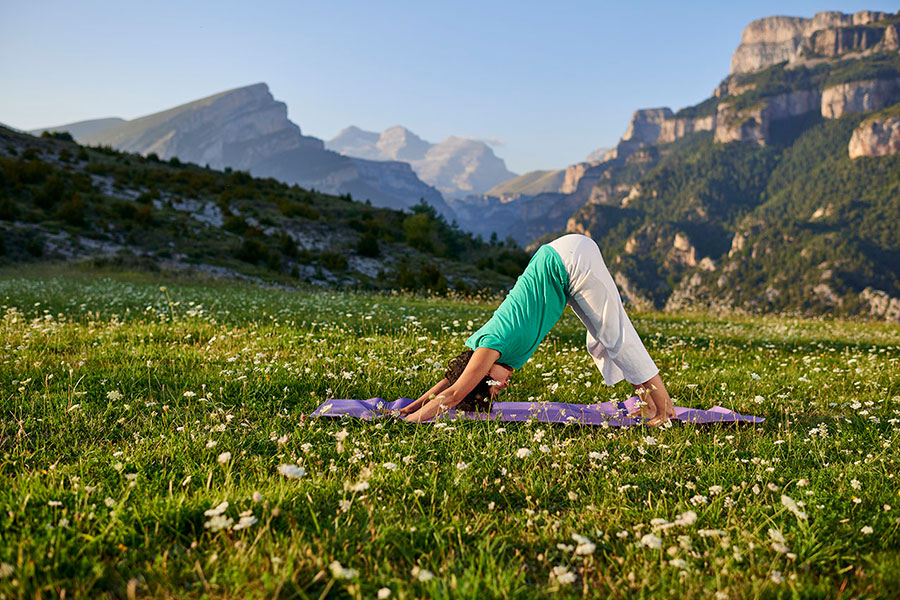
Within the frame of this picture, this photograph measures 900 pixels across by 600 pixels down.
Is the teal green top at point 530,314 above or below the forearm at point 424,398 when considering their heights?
above

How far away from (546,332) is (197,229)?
34828 mm

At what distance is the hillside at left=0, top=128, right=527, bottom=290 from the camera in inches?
1145

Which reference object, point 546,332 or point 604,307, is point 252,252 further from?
→ point 604,307

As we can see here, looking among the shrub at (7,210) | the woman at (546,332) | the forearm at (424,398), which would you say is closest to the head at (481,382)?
the woman at (546,332)

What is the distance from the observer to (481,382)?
5094mm

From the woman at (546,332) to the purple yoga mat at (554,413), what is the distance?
19 centimetres

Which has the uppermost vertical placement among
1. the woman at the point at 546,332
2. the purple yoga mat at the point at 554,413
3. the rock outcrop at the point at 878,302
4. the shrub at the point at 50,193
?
the shrub at the point at 50,193

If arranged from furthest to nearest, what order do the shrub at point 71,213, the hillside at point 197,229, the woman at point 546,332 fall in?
the shrub at point 71,213 < the hillside at point 197,229 < the woman at point 546,332

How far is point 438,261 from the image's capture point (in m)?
36.9

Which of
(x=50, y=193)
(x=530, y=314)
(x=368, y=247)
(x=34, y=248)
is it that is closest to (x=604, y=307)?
(x=530, y=314)

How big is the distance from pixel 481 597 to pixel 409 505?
98 centimetres

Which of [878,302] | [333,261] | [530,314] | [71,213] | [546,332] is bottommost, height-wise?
[878,302]

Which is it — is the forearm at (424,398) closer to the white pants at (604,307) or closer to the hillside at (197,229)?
the white pants at (604,307)

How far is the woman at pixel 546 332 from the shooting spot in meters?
4.94
